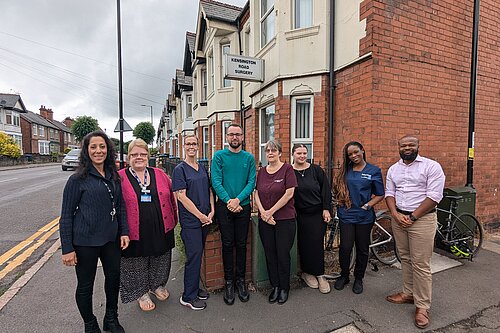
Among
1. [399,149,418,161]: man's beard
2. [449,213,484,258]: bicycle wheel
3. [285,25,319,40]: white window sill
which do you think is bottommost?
[449,213,484,258]: bicycle wheel

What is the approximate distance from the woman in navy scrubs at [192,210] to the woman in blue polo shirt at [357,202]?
1.61 m

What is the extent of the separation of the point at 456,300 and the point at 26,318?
470 centimetres

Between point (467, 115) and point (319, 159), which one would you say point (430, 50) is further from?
point (319, 159)

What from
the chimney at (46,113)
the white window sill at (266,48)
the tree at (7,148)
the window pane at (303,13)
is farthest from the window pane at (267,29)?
the chimney at (46,113)

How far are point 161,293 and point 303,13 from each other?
5.89 meters

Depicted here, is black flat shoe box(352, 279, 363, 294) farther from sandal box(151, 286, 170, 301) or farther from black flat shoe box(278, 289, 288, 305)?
sandal box(151, 286, 170, 301)

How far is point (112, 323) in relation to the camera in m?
2.66

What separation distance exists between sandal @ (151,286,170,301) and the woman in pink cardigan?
114mm

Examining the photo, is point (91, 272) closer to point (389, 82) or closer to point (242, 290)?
point (242, 290)

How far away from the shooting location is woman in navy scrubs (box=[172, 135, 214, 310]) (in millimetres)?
2969

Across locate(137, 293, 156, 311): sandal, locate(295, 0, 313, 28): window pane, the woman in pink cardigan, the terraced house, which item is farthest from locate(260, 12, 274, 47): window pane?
locate(137, 293, 156, 311): sandal

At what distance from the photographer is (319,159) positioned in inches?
219

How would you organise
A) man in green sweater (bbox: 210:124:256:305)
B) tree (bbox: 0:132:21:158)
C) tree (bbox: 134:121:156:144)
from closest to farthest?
man in green sweater (bbox: 210:124:256:305) < tree (bbox: 0:132:21:158) < tree (bbox: 134:121:156:144)

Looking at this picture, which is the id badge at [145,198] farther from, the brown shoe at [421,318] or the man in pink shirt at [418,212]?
the brown shoe at [421,318]
